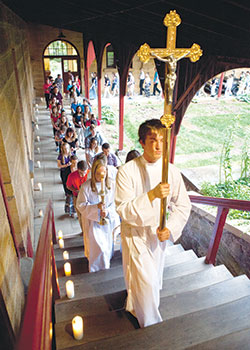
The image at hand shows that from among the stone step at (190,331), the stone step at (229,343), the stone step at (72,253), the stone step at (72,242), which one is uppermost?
the stone step at (229,343)

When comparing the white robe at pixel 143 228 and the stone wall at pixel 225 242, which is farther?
the stone wall at pixel 225 242

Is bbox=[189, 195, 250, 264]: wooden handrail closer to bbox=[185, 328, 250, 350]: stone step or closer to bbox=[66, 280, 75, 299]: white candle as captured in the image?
bbox=[185, 328, 250, 350]: stone step

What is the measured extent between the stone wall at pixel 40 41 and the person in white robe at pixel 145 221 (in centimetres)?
1594

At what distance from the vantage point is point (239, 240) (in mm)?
3949

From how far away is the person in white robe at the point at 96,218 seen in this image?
349 cm

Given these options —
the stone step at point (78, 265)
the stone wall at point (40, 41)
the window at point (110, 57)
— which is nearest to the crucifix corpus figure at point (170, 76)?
the stone step at point (78, 265)

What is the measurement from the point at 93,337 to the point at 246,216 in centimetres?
400

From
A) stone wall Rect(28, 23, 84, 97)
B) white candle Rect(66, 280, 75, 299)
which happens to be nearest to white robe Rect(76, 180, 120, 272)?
white candle Rect(66, 280, 75, 299)

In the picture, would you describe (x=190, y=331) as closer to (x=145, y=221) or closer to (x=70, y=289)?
(x=145, y=221)

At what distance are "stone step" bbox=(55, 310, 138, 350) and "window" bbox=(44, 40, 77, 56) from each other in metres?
17.5

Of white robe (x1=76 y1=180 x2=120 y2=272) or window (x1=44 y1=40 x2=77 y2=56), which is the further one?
window (x1=44 y1=40 x2=77 y2=56)

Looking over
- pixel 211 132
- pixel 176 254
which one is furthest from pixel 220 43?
pixel 211 132

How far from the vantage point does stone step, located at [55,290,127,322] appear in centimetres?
255

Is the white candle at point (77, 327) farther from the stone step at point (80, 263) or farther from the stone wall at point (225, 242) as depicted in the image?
the stone wall at point (225, 242)
